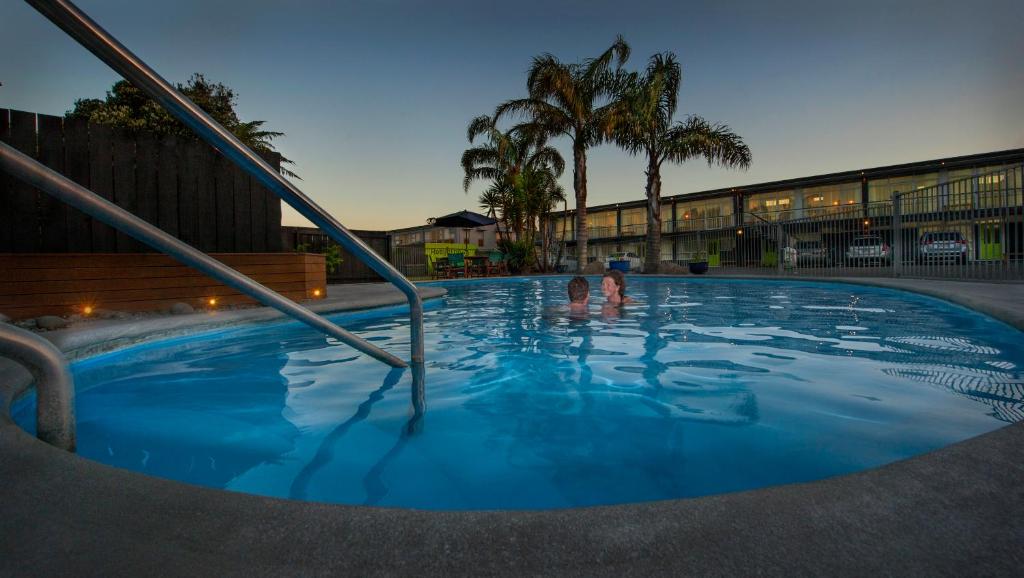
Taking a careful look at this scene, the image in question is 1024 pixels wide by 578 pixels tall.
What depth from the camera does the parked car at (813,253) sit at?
1719 cm

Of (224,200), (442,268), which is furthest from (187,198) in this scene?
(442,268)

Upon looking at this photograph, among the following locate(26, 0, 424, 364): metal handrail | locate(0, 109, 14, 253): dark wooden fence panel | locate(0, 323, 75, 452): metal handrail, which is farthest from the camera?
locate(0, 109, 14, 253): dark wooden fence panel

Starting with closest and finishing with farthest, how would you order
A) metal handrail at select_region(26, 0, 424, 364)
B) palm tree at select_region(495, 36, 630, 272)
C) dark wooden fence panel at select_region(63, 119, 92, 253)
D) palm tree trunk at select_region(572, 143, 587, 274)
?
1. metal handrail at select_region(26, 0, 424, 364)
2. dark wooden fence panel at select_region(63, 119, 92, 253)
3. palm tree at select_region(495, 36, 630, 272)
4. palm tree trunk at select_region(572, 143, 587, 274)

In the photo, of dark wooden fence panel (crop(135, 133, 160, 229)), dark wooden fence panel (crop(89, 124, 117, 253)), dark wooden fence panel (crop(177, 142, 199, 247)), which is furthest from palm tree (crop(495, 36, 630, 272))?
dark wooden fence panel (crop(89, 124, 117, 253))

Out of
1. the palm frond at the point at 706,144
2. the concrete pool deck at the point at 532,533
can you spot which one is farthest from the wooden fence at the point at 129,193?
the palm frond at the point at 706,144

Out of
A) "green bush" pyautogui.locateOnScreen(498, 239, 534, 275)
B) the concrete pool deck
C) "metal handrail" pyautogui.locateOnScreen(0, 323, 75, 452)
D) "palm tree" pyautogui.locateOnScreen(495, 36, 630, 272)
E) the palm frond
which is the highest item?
"palm tree" pyautogui.locateOnScreen(495, 36, 630, 272)

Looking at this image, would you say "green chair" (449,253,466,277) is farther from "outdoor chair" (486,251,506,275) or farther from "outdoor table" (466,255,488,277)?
"outdoor chair" (486,251,506,275)

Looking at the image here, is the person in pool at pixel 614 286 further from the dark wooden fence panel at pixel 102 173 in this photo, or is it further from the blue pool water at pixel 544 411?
the dark wooden fence panel at pixel 102 173

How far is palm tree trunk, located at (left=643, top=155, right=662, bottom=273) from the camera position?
1852cm

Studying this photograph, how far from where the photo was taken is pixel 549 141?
22.8 metres

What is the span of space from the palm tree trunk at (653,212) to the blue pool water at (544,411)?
44.7 ft

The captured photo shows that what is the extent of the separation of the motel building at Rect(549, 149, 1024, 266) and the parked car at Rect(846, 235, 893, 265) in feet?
1.02

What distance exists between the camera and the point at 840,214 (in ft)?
97.6

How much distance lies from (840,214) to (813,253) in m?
16.2
